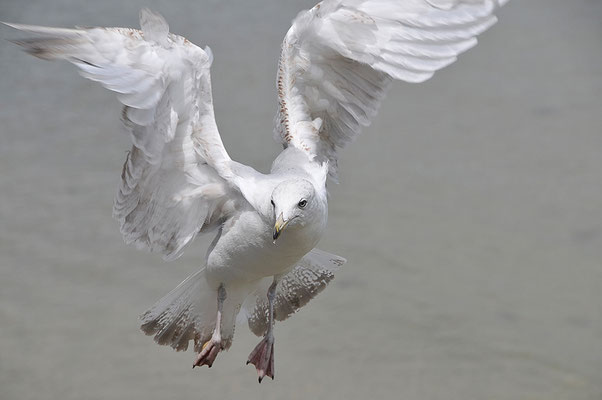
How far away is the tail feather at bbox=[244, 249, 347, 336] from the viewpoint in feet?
12.3

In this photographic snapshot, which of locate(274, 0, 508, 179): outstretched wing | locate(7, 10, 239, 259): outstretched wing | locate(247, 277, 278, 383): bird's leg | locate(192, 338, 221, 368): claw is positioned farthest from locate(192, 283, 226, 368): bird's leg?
locate(274, 0, 508, 179): outstretched wing

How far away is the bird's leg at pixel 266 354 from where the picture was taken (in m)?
3.42

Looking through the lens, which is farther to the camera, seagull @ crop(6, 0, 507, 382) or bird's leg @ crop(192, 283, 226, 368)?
bird's leg @ crop(192, 283, 226, 368)

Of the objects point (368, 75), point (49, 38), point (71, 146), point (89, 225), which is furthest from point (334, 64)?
point (71, 146)

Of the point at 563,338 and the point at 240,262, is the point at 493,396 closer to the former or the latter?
the point at 563,338

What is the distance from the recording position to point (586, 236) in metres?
5.61

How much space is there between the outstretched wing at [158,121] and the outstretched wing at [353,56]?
1.34 feet

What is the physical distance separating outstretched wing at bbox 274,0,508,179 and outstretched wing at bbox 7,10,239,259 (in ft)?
1.34

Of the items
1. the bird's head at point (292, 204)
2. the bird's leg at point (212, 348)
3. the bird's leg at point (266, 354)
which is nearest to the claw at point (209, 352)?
the bird's leg at point (212, 348)

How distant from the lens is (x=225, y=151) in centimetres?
320

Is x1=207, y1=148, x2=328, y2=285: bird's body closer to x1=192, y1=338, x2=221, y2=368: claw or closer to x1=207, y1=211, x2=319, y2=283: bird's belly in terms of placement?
x1=207, y1=211, x2=319, y2=283: bird's belly

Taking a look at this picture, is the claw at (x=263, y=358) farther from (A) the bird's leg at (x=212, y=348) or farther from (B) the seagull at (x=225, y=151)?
(A) the bird's leg at (x=212, y=348)

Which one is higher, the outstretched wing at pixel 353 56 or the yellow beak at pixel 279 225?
the outstretched wing at pixel 353 56

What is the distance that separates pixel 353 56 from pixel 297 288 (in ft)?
3.17
